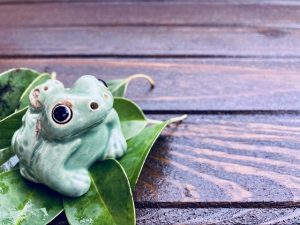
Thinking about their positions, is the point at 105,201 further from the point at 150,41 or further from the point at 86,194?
the point at 150,41

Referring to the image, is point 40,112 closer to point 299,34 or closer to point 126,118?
point 126,118

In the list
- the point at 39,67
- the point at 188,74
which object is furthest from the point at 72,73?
the point at 188,74

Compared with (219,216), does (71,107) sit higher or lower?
higher

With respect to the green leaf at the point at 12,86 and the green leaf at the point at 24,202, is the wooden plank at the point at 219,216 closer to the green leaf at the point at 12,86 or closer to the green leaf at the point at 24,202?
the green leaf at the point at 24,202

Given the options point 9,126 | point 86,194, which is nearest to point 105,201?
point 86,194

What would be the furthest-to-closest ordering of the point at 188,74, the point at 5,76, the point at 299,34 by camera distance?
the point at 299,34 → the point at 188,74 → the point at 5,76
